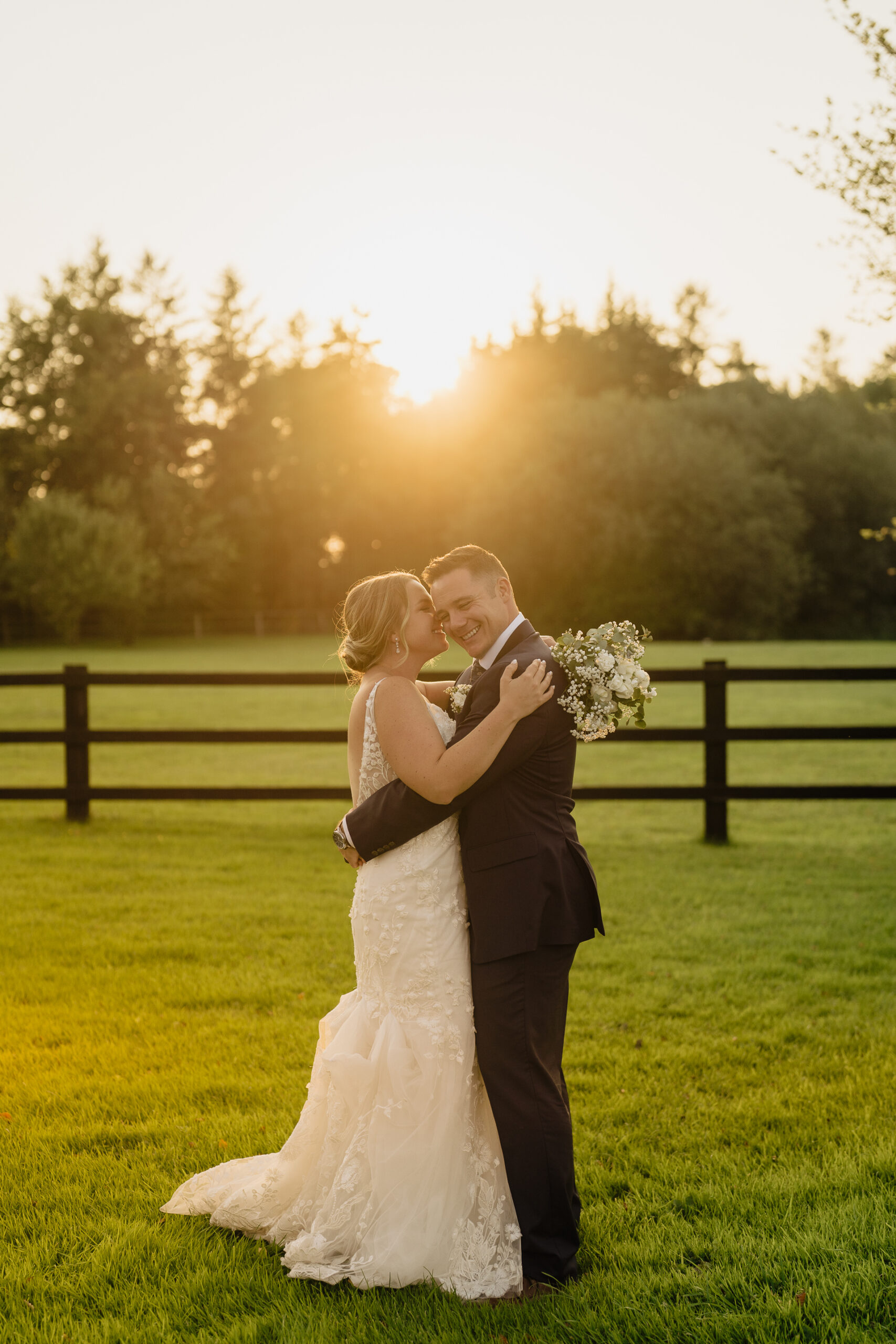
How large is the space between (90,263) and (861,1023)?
60.5 meters

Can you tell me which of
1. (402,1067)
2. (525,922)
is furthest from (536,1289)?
(525,922)

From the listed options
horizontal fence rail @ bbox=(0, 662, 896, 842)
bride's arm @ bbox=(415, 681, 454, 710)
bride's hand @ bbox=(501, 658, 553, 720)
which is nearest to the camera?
bride's hand @ bbox=(501, 658, 553, 720)

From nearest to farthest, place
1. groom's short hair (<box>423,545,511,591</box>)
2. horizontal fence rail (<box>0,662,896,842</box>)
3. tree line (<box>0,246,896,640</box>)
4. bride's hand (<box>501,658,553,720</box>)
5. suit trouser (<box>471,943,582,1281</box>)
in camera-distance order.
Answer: bride's hand (<box>501,658,553,720</box>), suit trouser (<box>471,943,582,1281</box>), groom's short hair (<box>423,545,511,591</box>), horizontal fence rail (<box>0,662,896,842</box>), tree line (<box>0,246,896,640</box>)

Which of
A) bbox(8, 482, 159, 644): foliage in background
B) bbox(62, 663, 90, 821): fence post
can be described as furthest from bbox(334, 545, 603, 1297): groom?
bbox(8, 482, 159, 644): foliage in background

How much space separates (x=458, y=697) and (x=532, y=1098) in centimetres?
117

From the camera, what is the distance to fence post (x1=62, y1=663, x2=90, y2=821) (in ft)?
31.0

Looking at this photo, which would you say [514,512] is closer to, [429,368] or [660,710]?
[429,368]

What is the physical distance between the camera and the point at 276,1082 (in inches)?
178

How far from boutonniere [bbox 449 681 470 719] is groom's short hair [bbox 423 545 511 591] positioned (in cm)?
30

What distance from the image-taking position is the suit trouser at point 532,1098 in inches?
123

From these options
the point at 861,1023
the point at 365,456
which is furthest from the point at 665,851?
the point at 365,456

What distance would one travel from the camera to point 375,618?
10.6 ft

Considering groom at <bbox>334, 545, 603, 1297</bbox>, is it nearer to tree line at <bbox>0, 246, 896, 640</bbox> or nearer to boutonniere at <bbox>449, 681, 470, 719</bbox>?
boutonniere at <bbox>449, 681, 470, 719</bbox>

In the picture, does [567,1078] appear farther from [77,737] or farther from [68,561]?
[68,561]
